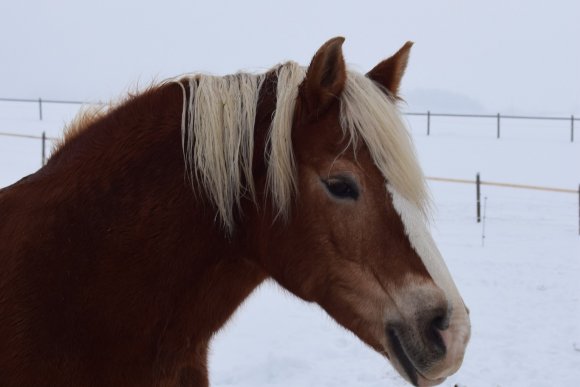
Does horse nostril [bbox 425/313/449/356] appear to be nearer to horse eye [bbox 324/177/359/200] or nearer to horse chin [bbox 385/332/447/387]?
horse chin [bbox 385/332/447/387]

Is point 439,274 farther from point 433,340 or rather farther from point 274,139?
point 274,139

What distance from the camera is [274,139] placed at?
178 cm

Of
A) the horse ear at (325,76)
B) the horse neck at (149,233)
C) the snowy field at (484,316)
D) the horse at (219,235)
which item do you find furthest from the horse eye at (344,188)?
the snowy field at (484,316)

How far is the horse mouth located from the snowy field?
69 cm

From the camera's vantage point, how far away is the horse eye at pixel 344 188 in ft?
5.66

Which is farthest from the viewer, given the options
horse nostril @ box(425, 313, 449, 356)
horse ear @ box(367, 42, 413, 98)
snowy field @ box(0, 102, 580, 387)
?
snowy field @ box(0, 102, 580, 387)

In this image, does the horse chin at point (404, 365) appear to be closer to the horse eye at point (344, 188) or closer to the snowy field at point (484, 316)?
the horse eye at point (344, 188)

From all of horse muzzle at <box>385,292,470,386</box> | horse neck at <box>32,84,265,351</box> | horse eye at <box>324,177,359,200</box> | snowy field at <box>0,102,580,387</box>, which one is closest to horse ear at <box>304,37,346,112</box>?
horse eye at <box>324,177,359,200</box>

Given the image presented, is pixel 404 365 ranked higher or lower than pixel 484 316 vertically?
higher

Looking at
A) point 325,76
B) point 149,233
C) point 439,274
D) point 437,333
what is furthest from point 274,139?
point 437,333

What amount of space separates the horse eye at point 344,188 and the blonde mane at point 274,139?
10cm

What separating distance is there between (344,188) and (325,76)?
37 centimetres

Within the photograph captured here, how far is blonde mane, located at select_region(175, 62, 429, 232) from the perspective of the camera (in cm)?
176

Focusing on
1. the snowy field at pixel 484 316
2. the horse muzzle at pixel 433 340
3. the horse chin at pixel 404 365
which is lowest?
the snowy field at pixel 484 316
